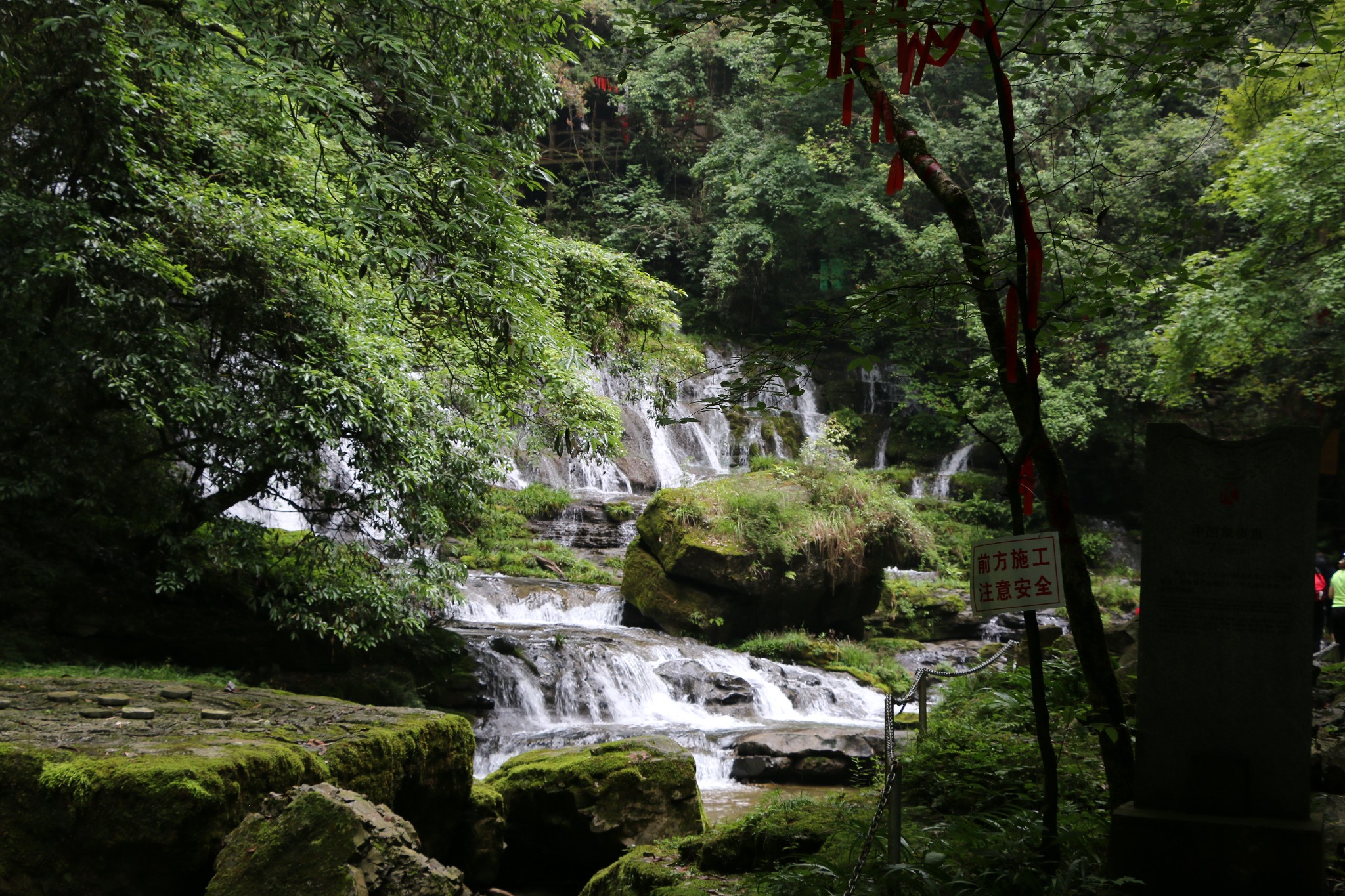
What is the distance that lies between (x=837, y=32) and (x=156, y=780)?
14.1 feet

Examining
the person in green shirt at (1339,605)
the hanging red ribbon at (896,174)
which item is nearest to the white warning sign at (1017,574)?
the hanging red ribbon at (896,174)

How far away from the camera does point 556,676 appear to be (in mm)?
11281

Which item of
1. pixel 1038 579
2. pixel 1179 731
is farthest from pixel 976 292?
pixel 1179 731

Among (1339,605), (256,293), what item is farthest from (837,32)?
(1339,605)

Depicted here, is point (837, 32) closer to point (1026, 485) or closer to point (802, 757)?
point (1026, 485)

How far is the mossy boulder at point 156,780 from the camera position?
3998 mm

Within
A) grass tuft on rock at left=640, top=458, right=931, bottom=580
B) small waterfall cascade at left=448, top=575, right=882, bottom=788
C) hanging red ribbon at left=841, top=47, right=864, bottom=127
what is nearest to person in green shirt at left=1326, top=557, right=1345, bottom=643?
small waterfall cascade at left=448, top=575, right=882, bottom=788

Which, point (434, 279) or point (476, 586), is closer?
point (434, 279)

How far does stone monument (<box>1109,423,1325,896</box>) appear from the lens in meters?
3.46

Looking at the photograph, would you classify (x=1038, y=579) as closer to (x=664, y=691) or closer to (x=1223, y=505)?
(x=1223, y=505)

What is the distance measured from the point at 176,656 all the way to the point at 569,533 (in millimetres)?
10082

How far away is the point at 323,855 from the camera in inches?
154

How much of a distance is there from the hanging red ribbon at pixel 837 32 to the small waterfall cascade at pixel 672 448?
1543 cm

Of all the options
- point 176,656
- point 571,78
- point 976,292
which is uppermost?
point 571,78
